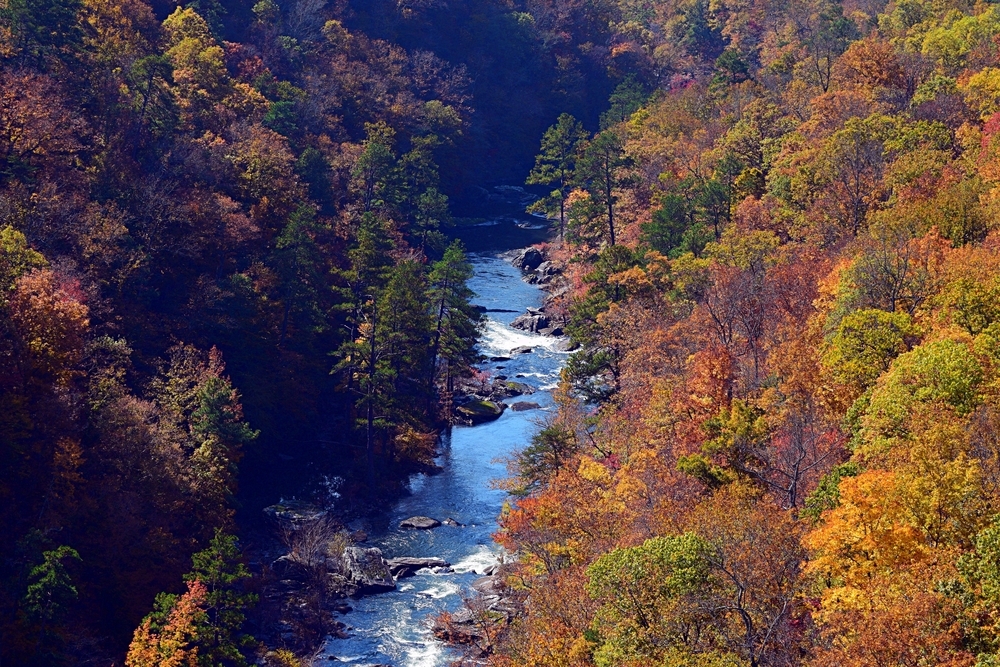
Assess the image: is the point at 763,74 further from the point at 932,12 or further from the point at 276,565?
the point at 276,565

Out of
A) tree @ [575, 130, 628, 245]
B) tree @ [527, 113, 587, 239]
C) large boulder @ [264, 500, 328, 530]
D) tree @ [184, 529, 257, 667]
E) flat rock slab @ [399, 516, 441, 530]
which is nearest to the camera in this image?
tree @ [184, 529, 257, 667]

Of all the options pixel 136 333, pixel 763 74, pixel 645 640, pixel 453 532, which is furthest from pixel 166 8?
pixel 645 640

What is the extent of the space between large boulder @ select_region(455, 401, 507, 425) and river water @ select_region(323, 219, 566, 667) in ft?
2.39

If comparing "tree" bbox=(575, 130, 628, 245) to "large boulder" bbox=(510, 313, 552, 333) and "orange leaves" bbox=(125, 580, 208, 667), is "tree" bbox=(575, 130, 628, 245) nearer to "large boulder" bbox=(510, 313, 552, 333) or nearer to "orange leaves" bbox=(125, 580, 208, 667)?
"large boulder" bbox=(510, 313, 552, 333)

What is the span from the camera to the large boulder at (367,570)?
185 ft

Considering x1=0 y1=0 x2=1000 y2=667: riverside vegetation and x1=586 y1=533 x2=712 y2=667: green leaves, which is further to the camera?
x1=0 y1=0 x2=1000 y2=667: riverside vegetation

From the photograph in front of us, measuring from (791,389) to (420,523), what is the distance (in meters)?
26.9

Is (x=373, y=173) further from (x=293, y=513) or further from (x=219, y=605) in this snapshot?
(x=219, y=605)

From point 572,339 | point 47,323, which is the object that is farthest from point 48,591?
point 572,339

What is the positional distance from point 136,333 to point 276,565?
64.3 feet

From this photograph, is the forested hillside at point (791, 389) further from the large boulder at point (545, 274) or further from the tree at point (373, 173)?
the tree at point (373, 173)

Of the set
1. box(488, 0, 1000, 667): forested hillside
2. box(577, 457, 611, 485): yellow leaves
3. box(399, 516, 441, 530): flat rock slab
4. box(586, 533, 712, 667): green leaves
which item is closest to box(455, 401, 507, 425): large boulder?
box(488, 0, 1000, 667): forested hillside

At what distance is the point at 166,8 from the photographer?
112 meters

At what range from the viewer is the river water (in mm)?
51219
